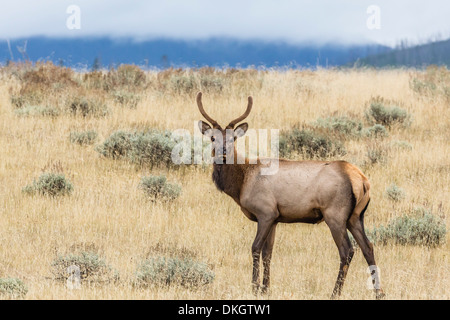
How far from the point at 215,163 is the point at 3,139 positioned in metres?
8.15

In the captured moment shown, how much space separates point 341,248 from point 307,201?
2.12 feet

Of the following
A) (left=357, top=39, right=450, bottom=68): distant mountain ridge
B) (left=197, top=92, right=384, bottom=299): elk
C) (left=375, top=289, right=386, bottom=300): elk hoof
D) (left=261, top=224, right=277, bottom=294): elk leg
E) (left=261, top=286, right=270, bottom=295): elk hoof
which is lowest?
(left=375, top=289, right=386, bottom=300): elk hoof

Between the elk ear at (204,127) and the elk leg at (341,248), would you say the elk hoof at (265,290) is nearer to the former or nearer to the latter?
the elk leg at (341,248)

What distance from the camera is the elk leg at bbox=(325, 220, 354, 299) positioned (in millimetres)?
8297

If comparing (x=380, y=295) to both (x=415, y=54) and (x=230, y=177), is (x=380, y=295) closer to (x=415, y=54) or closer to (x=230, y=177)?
(x=230, y=177)

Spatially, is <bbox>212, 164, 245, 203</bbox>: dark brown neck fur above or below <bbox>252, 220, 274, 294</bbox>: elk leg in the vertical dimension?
above

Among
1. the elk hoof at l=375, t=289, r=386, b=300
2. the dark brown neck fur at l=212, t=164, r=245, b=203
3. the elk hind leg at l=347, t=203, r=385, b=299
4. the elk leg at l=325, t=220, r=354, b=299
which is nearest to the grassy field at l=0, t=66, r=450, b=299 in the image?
the elk hoof at l=375, t=289, r=386, b=300

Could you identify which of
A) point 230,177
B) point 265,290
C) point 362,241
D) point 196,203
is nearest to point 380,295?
point 362,241

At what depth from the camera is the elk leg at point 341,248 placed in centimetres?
830

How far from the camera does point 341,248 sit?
329 inches

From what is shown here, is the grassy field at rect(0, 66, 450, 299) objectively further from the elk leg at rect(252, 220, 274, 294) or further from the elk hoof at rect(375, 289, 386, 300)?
the elk leg at rect(252, 220, 274, 294)

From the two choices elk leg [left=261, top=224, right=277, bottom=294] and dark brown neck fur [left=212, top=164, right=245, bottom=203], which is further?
dark brown neck fur [left=212, top=164, right=245, bottom=203]

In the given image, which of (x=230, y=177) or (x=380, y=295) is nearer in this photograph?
(x=380, y=295)

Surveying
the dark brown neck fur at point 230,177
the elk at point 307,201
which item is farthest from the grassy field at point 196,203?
the dark brown neck fur at point 230,177
